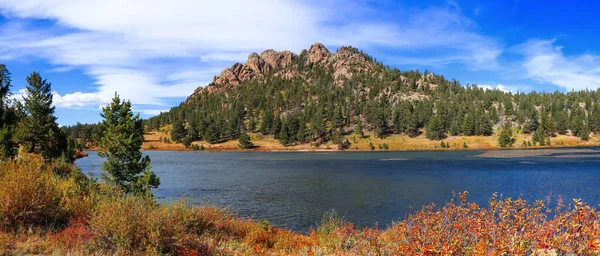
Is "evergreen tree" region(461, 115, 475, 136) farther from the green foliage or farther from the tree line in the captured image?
the tree line

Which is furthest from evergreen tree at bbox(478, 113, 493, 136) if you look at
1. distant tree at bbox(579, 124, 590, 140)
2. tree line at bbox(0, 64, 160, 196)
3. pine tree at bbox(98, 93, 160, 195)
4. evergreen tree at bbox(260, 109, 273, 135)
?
pine tree at bbox(98, 93, 160, 195)

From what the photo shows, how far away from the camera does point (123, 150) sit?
31.0 m

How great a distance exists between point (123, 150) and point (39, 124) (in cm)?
3335

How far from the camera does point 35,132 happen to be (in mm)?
53000

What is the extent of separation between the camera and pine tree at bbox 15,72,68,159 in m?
52.7

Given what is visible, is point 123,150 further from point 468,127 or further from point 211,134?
point 468,127

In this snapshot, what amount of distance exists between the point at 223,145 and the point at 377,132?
77506mm

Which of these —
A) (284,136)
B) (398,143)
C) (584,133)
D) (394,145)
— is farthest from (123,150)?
(584,133)

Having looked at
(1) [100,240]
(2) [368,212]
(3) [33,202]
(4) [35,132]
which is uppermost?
(4) [35,132]

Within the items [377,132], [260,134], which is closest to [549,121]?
[377,132]

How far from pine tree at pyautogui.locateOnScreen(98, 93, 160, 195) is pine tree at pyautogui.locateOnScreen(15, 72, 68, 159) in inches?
1000

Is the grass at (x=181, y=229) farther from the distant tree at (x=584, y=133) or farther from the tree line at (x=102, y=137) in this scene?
the distant tree at (x=584, y=133)

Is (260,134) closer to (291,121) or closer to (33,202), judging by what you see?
(291,121)

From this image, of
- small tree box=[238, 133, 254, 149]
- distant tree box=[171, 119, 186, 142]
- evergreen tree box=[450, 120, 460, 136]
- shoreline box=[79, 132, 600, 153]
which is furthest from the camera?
distant tree box=[171, 119, 186, 142]
